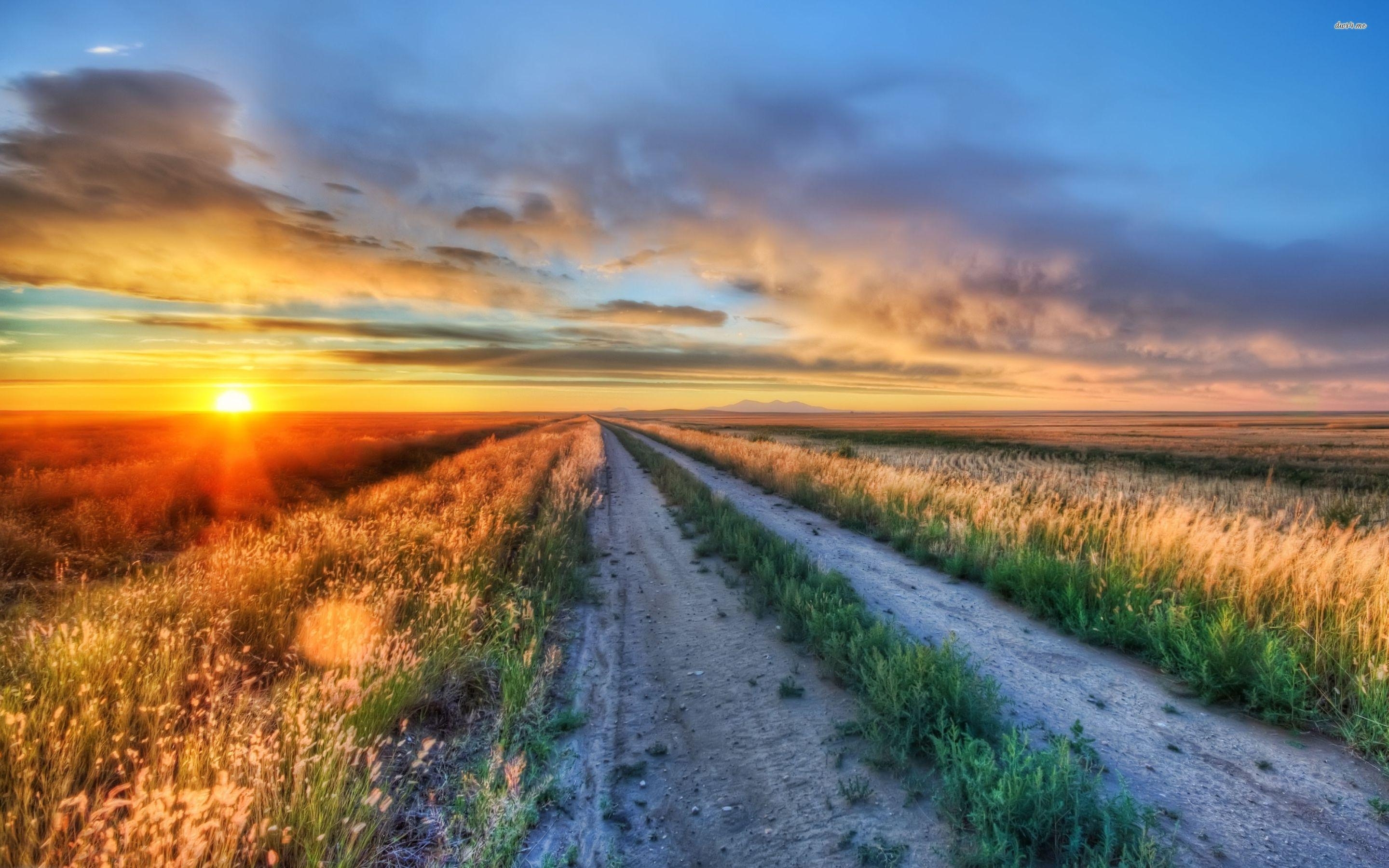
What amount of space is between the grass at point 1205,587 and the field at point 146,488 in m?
11.3

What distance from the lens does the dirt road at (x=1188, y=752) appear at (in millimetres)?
3383

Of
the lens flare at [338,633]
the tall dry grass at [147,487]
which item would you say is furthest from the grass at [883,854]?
the tall dry grass at [147,487]

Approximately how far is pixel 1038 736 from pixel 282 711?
5.92 meters

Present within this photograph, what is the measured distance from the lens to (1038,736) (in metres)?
4.50

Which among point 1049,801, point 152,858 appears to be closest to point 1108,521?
point 1049,801

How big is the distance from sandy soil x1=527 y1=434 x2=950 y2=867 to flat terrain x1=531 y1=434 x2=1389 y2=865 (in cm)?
2

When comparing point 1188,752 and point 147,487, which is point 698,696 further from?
point 147,487

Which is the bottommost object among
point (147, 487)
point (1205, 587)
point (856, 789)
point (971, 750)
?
point (147, 487)

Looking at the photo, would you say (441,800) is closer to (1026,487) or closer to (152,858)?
(152,858)

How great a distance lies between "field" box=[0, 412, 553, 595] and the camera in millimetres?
9664

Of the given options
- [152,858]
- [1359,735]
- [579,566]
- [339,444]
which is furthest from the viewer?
[339,444]

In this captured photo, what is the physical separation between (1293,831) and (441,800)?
5588 millimetres

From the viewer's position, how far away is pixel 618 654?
6.64m

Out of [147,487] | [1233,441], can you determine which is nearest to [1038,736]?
[147,487]
